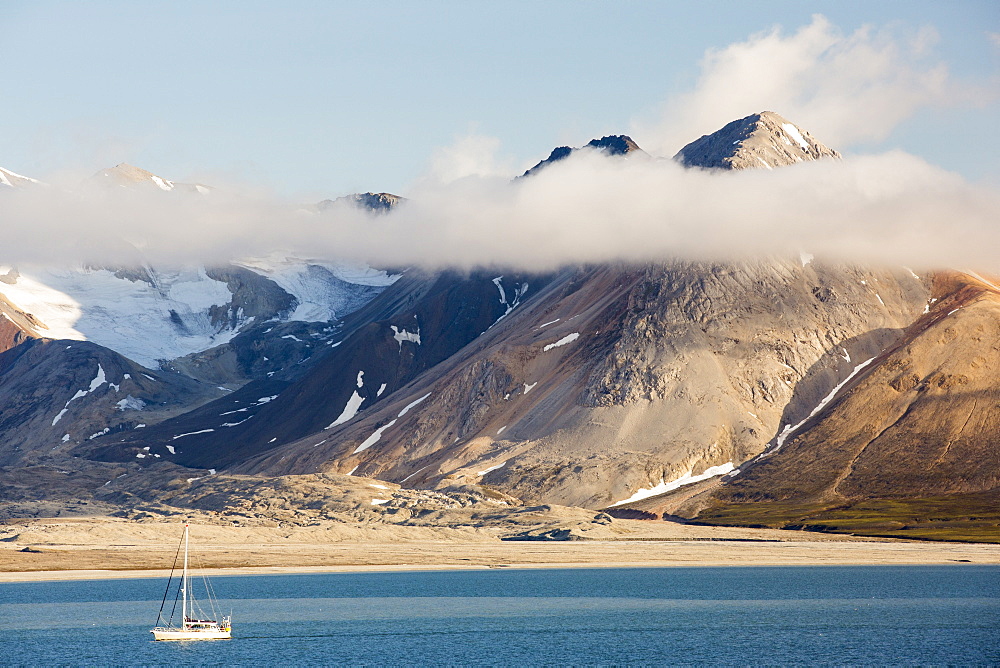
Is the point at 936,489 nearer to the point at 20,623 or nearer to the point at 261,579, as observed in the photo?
the point at 261,579

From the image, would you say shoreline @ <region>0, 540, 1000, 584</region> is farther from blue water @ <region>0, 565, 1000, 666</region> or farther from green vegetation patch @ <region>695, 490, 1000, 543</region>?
green vegetation patch @ <region>695, 490, 1000, 543</region>

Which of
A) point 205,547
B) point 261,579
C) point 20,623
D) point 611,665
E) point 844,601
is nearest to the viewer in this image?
point 611,665

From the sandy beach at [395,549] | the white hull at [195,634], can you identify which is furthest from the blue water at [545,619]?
the sandy beach at [395,549]

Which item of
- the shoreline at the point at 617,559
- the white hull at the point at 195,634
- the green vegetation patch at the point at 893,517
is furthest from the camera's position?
the green vegetation patch at the point at 893,517

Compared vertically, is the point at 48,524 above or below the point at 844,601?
above

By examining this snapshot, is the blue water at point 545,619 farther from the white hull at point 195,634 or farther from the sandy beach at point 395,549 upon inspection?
the sandy beach at point 395,549

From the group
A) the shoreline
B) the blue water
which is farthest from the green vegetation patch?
the blue water

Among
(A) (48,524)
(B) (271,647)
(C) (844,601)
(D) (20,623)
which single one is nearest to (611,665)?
(B) (271,647)
